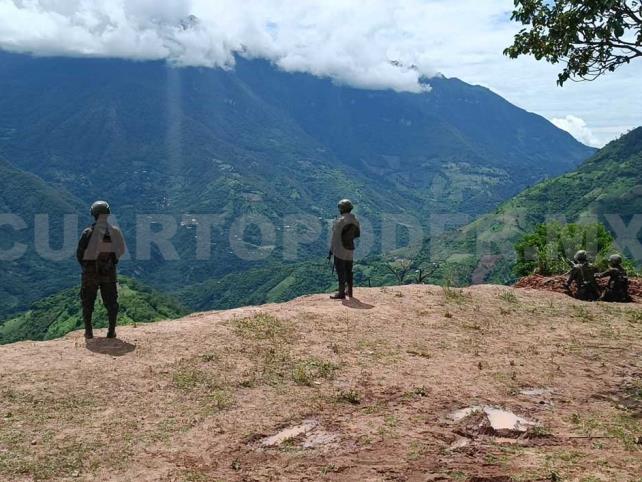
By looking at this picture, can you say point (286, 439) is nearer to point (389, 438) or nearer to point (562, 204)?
point (389, 438)

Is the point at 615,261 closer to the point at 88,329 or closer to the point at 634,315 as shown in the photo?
the point at 634,315

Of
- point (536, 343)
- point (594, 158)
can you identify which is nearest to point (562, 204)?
point (594, 158)

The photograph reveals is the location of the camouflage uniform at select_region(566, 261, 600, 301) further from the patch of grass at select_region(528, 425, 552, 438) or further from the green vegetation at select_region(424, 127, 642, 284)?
the green vegetation at select_region(424, 127, 642, 284)

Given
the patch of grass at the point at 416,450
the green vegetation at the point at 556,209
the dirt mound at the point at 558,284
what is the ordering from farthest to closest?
the green vegetation at the point at 556,209, the dirt mound at the point at 558,284, the patch of grass at the point at 416,450

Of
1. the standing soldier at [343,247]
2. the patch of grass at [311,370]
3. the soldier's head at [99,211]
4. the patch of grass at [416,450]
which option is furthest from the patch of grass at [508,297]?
the soldier's head at [99,211]

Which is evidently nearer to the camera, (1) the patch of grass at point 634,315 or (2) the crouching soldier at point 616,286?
Answer: (1) the patch of grass at point 634,315

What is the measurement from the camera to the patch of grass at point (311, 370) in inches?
396

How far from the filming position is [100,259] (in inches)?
460

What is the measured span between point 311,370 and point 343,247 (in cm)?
570

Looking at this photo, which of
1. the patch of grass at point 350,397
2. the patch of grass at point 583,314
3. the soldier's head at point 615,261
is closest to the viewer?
the patch of grass at point 350,397

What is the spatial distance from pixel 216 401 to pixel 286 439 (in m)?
1.69

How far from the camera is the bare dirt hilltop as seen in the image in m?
7.21

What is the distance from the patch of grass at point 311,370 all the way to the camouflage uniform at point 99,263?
12.9 feet

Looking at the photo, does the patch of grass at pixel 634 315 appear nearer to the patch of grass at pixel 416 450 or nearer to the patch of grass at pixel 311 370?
the patch of grass at pixel 311 370
